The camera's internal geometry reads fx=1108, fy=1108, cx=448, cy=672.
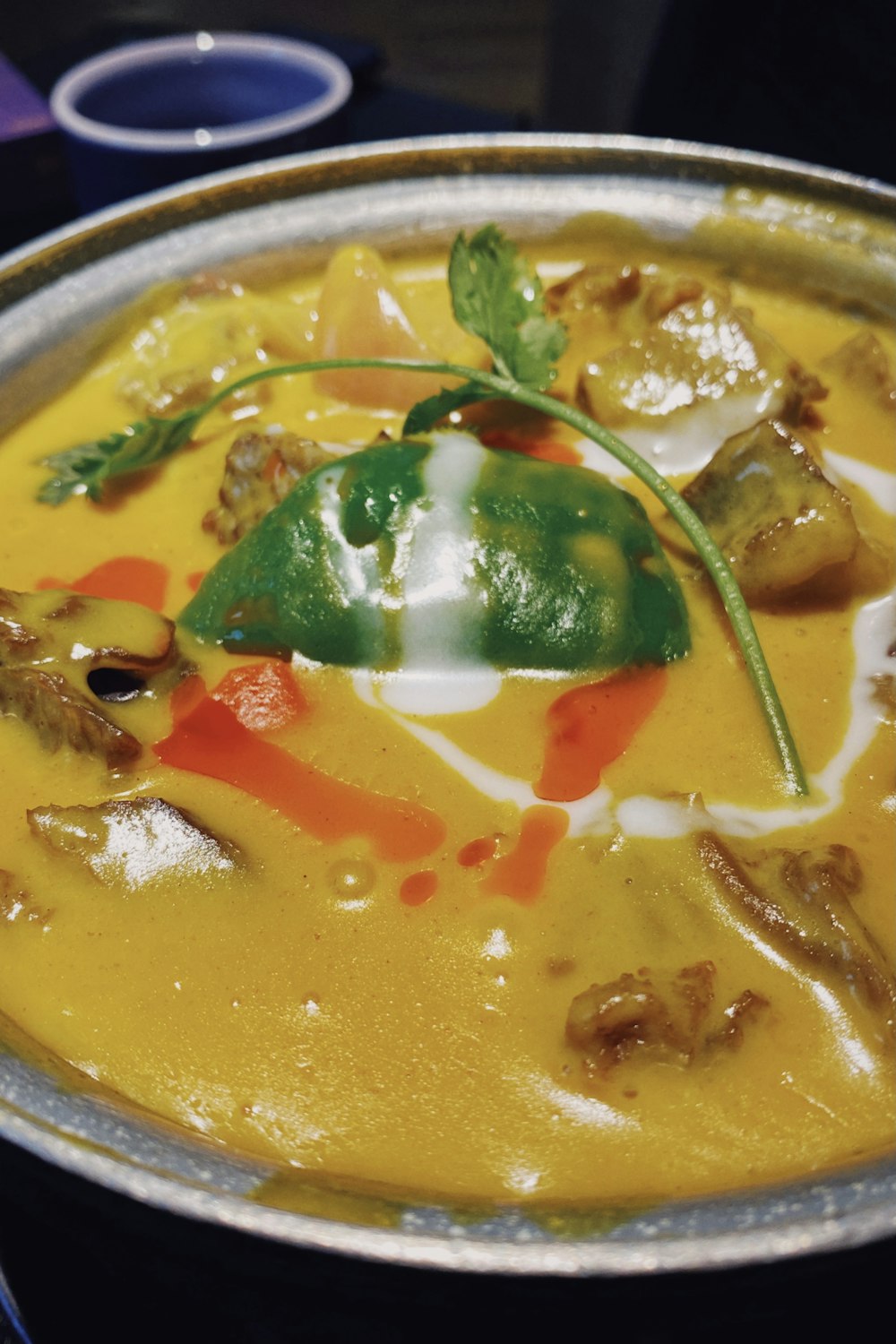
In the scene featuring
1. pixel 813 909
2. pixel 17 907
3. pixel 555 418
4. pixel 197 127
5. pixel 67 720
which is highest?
pixel 197 127

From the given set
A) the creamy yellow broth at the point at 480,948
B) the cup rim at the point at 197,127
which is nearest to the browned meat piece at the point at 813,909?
the creamy yellow broth at the point at 480,948

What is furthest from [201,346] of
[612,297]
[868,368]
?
[868,368]

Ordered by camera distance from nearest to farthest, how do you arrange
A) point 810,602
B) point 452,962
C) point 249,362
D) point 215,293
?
point 452,962 → point 810,602 → point 249,362 → point 215,293

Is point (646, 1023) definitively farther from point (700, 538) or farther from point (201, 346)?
point (201, 346)

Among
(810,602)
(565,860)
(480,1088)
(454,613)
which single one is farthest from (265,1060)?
(810,602)

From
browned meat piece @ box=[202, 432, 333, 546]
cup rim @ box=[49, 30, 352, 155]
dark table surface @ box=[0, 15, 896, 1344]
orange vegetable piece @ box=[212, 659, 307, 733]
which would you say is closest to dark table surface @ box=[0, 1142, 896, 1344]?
dark table surface @ box=[0, 15, 896, 1344]

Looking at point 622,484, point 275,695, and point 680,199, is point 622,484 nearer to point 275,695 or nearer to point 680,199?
point 275,695

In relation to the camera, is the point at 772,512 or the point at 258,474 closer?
the point at 772,512
